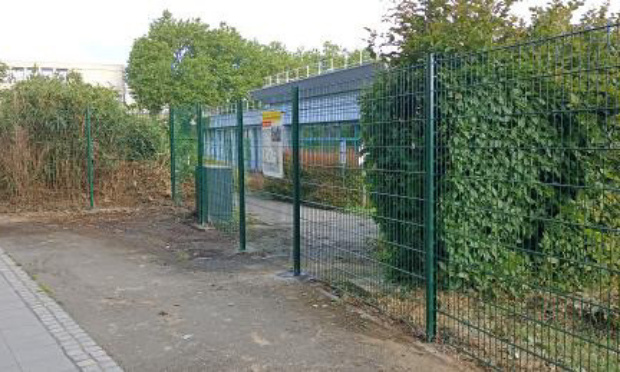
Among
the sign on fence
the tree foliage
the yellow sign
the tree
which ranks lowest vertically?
the sign on fence

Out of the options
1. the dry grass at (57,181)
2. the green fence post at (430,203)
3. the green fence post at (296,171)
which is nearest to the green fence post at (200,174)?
the dry grass at (57,181)

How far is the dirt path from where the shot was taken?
15.6 feet

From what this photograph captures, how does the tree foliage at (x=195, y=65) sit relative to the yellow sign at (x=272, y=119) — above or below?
above

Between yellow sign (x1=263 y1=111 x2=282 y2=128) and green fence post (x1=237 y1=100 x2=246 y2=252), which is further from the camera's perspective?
green fence post (x1=237 y1=100 x2=246 y2=252)

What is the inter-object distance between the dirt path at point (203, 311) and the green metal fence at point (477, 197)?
21.1 inches

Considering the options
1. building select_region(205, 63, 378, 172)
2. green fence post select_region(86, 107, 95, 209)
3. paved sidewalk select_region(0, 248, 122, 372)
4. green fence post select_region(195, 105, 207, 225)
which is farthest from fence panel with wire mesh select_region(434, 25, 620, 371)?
green fence post select_region(86, 107, 95, 209)

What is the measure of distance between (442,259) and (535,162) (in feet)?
Result: 3.82

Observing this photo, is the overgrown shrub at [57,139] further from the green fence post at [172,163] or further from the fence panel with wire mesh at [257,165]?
the fence panel with wire mesh at [257,165]

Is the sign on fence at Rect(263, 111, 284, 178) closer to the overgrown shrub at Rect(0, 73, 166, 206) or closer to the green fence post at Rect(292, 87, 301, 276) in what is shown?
the green fence post at Rect(292, 87, 301, 276)

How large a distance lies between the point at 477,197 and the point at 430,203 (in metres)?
0.69

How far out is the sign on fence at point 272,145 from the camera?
7.66 metres

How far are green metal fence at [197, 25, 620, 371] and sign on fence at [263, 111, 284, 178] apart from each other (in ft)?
3.02

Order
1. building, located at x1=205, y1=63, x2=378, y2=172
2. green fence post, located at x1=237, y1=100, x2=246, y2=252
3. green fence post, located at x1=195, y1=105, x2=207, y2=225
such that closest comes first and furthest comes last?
1. building, located at x1=205, y1=63, x2=378, y2=172
2. green fence post, located at x1=237, y1=100, x2=246, y2=252
3. green fence post, located at x1=195, y1=105, x2=207, y2=225

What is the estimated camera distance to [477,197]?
5.36 m
